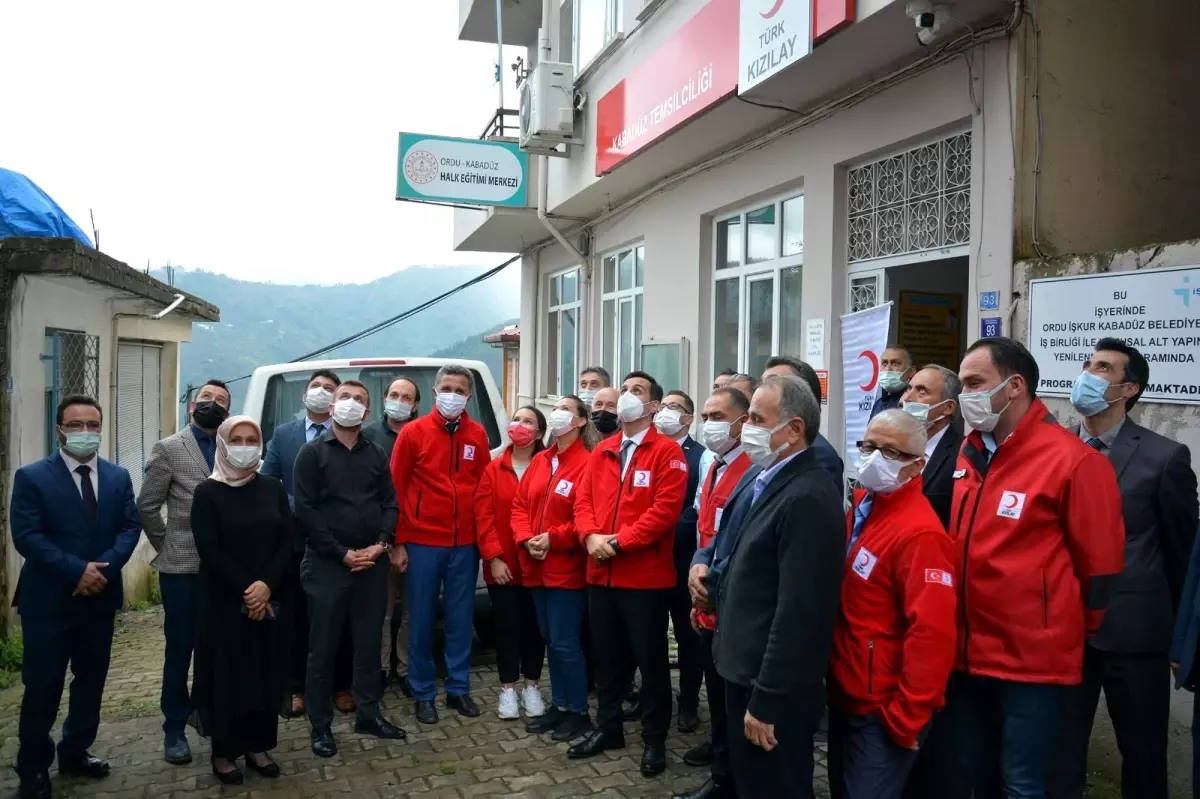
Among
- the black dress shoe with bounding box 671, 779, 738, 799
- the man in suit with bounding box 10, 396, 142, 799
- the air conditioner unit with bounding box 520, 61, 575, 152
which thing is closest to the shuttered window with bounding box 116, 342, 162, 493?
the air conditioner unit with bounding box 520, 61, 575, 152

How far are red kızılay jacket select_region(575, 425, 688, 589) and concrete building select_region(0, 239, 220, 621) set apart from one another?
4712 mm

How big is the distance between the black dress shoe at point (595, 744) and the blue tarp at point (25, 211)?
22.3ft

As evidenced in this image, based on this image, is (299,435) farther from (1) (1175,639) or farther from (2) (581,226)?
(2) (581,226)

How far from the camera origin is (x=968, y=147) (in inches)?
231

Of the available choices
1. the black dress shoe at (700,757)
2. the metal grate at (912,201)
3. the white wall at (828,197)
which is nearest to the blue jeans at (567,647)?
the black dress shoe at (700,757)

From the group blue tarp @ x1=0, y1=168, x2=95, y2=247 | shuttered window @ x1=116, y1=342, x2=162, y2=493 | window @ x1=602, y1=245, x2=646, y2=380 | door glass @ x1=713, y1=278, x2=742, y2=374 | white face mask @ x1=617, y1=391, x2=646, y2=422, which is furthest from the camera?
shuttered window @ x1=116, y1=342, x2=162, y2=493

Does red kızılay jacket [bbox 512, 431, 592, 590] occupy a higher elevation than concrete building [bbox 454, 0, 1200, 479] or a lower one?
lower

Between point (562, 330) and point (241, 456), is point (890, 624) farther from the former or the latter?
point (562, 330)

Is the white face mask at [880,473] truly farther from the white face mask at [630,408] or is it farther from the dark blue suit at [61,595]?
the dark blue suit at [61,595]

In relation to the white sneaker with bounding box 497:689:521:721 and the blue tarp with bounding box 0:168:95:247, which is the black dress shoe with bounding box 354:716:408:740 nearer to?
the white sneaker with bounding box 497:689:521:721

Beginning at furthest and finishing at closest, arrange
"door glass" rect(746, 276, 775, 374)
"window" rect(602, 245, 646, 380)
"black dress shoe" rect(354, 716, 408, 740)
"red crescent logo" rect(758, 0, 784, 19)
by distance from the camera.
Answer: "window" rect(602, 245, 646, 380), "door glass" rect(746, 276, 775, 374), "red crescent logo" rect(758, 0, 784, 19), "black dress shoe" rect(354, 716, 408, 740)

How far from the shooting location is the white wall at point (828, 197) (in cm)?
545

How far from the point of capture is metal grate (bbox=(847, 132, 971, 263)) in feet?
19.5

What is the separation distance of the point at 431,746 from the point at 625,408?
2051 mm
